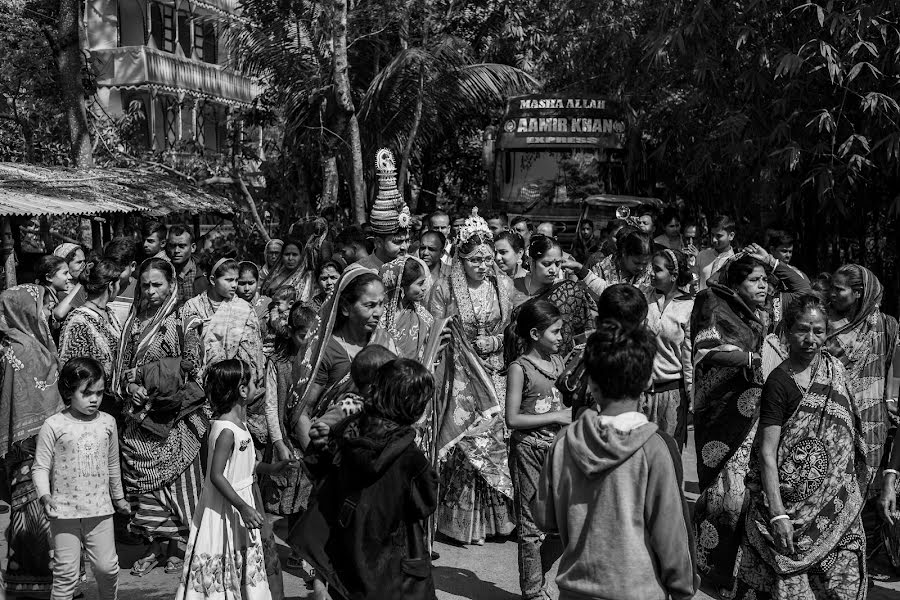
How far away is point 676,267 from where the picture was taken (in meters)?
6.78

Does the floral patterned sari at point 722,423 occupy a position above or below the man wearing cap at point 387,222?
below

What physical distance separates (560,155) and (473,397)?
12613mm

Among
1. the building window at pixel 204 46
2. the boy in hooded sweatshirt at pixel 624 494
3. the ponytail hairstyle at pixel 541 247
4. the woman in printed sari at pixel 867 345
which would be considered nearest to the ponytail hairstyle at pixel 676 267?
the ponytail hairstyle at pixel 541 247

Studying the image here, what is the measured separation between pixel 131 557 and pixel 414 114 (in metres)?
14.4

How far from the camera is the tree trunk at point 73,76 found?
16719 mm

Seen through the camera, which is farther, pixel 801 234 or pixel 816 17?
pixel 801 234

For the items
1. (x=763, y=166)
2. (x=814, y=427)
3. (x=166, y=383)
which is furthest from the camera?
(x=763, y=166)

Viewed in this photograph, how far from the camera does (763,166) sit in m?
11.7

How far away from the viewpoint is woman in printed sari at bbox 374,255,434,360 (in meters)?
5.84

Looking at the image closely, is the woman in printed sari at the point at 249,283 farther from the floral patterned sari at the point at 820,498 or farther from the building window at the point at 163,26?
the building window at the point at 163,26

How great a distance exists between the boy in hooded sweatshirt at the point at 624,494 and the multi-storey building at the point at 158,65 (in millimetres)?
28635

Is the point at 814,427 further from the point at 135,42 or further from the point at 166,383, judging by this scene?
the point at 135,42

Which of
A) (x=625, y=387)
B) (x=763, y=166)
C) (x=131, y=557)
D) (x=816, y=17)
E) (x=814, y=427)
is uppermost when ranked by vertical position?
(x=816, y=17)

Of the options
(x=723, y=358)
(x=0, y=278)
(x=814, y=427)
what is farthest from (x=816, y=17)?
(x=0, y=278)
